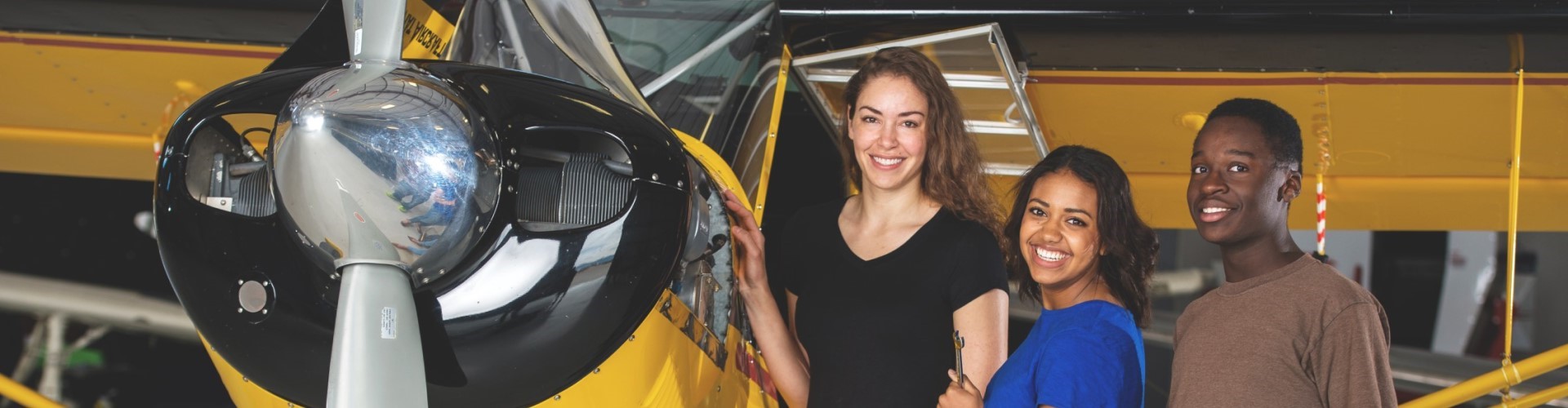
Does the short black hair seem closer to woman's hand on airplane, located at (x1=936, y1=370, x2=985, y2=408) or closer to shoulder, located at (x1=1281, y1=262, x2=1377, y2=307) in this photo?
shoulder, located at (x1=1281, y1=262, x2=1377, y2=307)

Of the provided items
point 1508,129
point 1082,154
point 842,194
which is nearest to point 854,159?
point 1082,154

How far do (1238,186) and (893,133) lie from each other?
646 millimetres

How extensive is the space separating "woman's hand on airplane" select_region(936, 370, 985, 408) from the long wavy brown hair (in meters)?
0.35

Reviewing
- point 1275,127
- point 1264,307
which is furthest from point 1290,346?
point 1275,127

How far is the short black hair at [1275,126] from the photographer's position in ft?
6.66

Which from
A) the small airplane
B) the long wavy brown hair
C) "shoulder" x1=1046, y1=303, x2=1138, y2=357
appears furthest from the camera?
the long wavy brown hair

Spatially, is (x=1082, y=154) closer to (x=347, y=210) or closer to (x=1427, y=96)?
(x=347, y=210)

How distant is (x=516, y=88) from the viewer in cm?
195

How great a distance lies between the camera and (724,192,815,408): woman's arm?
241 cm

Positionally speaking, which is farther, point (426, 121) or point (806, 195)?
point (806, 195)

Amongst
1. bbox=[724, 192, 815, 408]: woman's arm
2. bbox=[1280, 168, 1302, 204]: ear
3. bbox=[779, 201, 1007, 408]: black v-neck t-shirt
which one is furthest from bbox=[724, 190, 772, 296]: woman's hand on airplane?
bbox=[1280, 168, 1302, 204]: ear

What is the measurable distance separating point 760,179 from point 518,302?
1.33 m

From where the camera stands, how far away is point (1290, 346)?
1.80 metres

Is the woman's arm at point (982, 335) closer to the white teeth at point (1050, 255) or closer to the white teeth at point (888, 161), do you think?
the white teeth at point (1050, 255)
